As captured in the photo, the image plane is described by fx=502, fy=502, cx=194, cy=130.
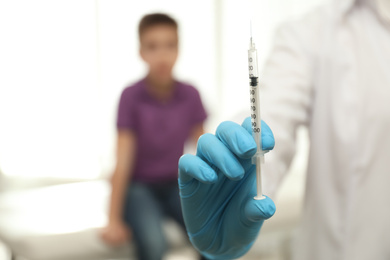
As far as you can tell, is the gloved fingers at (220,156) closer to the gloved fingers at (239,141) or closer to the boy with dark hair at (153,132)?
the gloved fingers at (239,141)

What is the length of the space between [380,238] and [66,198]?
155 centimetres

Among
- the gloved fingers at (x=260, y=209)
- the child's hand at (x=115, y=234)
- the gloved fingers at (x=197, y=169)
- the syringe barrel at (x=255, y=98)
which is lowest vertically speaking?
the child's hand at (x=115, y=234)

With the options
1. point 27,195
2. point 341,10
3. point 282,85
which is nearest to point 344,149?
point 282,85

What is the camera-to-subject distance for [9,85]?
9.22 feet

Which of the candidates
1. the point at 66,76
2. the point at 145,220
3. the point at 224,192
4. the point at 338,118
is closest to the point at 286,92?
the point at 338,118

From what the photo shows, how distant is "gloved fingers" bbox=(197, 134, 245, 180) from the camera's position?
0.65m

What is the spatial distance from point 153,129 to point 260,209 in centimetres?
121

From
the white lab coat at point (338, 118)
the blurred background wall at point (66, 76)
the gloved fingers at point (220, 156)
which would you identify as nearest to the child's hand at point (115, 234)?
the white lab coat at point (338, 118)

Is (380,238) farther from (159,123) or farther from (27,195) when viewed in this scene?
(27,195)

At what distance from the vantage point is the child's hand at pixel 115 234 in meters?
1.70

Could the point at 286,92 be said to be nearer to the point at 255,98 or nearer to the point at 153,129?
the point at 255,98

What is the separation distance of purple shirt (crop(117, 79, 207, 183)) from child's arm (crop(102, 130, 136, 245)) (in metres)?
0.04

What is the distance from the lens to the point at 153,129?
1837mm

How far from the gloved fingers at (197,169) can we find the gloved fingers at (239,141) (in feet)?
0.14
